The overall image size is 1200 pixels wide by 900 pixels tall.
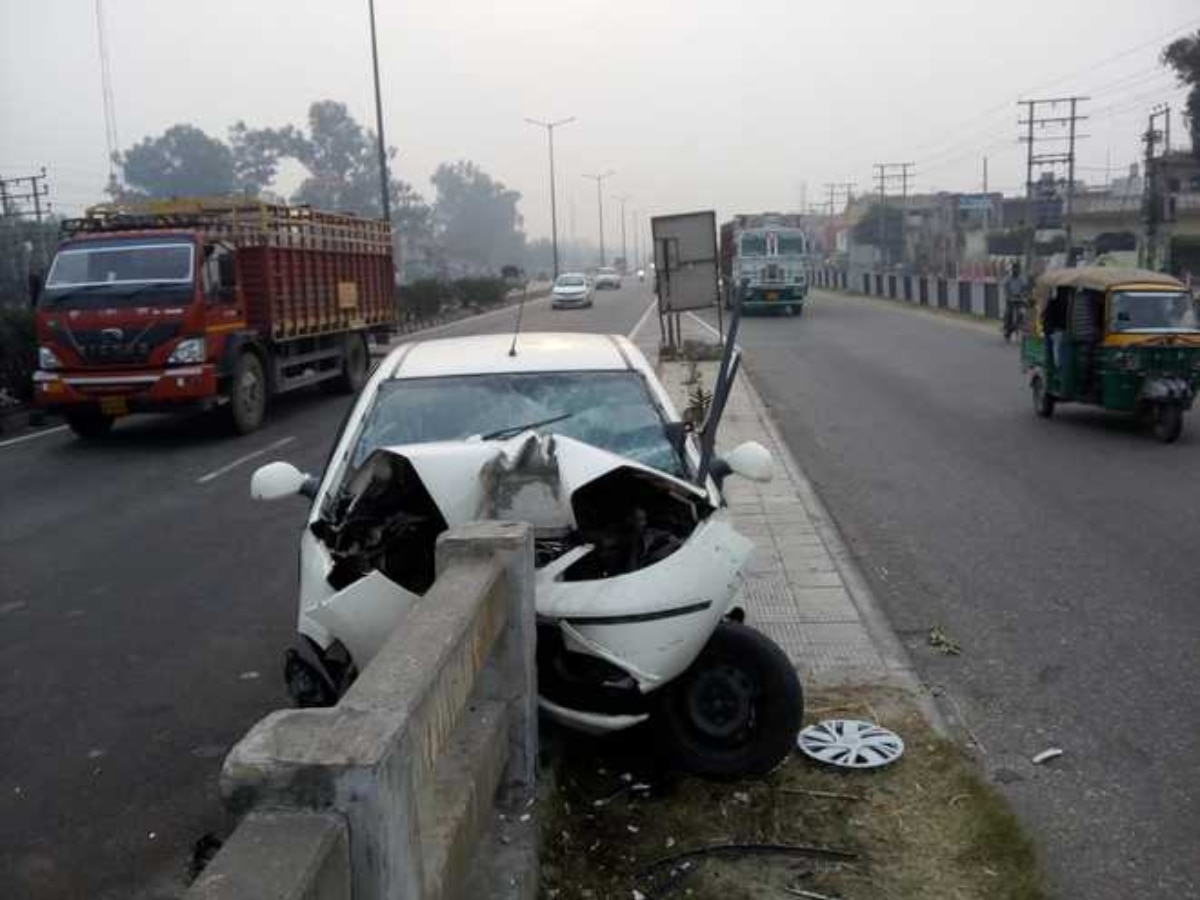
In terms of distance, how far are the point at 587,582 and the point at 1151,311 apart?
431 inches

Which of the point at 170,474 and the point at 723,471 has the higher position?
the point at 723,471

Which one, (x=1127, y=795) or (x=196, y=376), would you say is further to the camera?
(x=196, y=376)

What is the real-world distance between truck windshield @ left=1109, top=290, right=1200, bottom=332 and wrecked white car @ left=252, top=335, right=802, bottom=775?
9.56 metres

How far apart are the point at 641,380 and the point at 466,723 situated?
247 cm

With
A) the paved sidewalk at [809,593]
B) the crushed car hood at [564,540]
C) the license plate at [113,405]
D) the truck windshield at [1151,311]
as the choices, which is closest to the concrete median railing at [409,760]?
the crushed car hood at [564,540]

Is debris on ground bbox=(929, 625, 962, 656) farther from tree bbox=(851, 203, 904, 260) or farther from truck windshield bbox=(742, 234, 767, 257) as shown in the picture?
tree bbox=(851, 203, 904, 260)

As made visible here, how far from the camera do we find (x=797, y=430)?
14695mm

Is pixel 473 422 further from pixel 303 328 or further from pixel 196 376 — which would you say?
pixel 303 328

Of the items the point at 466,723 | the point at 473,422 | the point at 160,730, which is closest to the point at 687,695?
the point at 466,723

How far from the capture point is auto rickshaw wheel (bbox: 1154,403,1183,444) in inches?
494

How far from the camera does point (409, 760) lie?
2365 mm

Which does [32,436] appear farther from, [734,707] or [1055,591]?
[734,707]

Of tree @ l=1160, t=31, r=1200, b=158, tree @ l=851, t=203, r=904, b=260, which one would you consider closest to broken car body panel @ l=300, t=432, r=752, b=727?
tree @ l=1160, t=31, r=1200, b=158

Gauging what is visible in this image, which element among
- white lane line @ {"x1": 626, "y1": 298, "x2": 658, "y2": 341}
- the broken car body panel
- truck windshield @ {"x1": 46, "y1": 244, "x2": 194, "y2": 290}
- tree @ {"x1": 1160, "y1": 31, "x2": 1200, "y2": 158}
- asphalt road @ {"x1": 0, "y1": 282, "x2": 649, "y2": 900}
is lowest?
white lane line @ {"x1": 626, "y1": 298, "x2": 658, "y2": 341}
